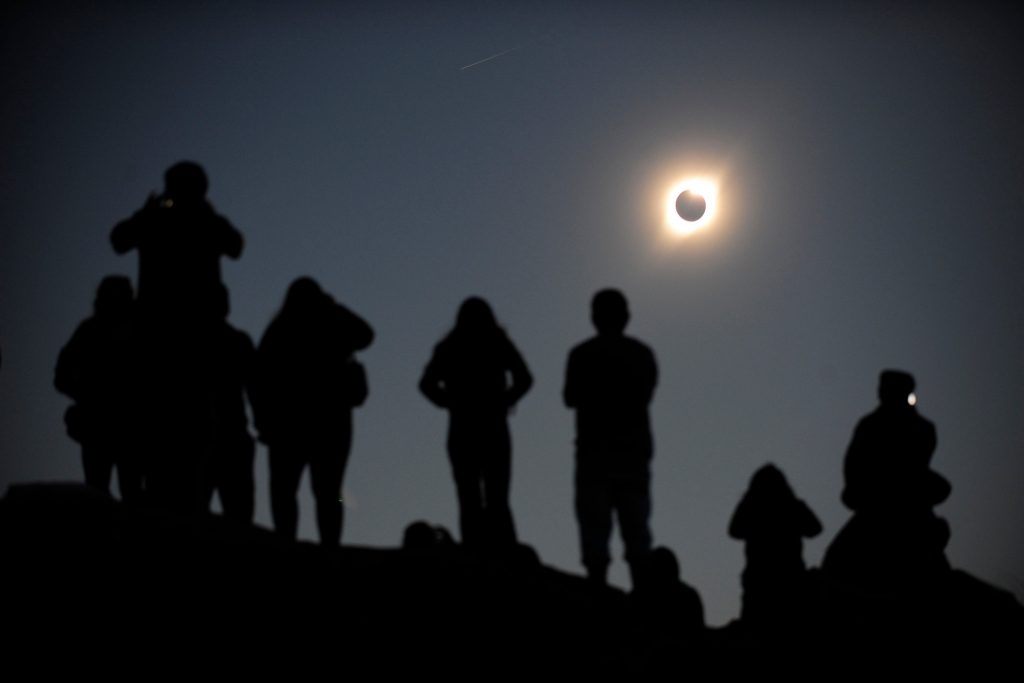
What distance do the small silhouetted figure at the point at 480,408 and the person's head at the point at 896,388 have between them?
299 cm

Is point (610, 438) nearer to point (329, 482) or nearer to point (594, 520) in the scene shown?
point (594, 520)

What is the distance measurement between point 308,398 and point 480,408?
4.20 feet

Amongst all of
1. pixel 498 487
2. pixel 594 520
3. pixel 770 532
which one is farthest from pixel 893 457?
pixel 498 487

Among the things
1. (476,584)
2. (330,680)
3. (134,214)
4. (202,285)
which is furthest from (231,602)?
(134,214)

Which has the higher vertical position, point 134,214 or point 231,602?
point 134,214

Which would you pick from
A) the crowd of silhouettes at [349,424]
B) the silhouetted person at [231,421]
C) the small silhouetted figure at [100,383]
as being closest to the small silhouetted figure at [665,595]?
the crowd of silhouettes at [349,424]

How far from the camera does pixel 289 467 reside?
890cm

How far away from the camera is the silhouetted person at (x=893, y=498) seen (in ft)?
32.2

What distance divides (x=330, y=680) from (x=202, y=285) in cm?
312

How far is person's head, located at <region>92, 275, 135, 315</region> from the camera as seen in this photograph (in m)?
9.62

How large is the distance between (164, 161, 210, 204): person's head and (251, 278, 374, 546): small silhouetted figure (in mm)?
965

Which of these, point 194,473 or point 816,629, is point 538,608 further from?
point 194,473

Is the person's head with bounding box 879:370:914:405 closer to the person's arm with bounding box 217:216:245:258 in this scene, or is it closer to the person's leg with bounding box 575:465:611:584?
the person's leg with bounding box 575:465:611:584

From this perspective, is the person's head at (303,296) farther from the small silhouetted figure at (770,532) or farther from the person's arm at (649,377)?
the small silhouetted figure at (770,532)
